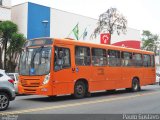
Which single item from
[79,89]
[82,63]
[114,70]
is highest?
[82,63]

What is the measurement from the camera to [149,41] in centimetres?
8369

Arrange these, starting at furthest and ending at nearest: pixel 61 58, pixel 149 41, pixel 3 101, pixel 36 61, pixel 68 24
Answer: pixel 149 41 < pixel 68 24 < pixel 61 58 < pixel 36 61 < pixel 3 101

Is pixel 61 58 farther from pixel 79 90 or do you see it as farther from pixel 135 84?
pixel 135 84

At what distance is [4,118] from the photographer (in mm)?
10297

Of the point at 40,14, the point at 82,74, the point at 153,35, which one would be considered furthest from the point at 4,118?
the point at 153,35

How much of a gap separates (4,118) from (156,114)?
5237 millimetres

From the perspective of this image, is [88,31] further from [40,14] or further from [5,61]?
[5,61]

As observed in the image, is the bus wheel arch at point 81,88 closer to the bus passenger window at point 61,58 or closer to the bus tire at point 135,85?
the bus passenger window at point 61,58

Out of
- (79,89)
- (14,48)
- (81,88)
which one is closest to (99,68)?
(81,88)

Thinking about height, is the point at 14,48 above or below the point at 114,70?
above

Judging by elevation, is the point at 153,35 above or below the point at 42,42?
above

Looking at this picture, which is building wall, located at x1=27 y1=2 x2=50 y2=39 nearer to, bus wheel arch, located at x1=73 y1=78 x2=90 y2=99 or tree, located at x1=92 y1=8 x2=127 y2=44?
tree, located at x1=92 y1=8 x2=127 y2=44

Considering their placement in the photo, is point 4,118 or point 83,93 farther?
point 83,93

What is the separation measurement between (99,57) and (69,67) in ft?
9.19
